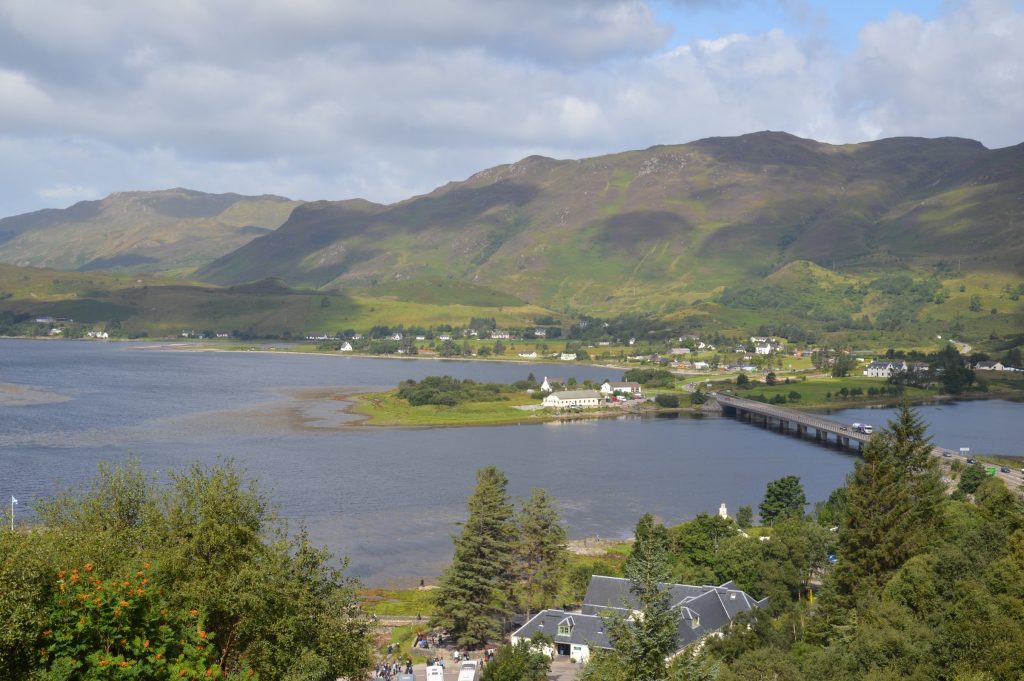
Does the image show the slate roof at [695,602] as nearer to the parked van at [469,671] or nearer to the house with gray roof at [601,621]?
the house with gray roof at [601,621]

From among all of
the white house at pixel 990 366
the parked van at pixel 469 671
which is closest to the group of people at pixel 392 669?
the parked van at pixel 469 671

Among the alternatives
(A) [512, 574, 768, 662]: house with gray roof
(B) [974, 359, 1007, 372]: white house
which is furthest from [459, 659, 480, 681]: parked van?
(B) [974, 359, 1007, 372]: white house

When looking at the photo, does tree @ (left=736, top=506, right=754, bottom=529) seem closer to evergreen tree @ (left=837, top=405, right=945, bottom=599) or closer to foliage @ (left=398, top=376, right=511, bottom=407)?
evergreen tree @ (left=837, top=405, right=945, bottom=599)

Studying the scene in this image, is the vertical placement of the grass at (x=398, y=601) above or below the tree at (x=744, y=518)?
below

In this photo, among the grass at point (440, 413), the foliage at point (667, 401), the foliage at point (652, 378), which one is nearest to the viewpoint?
the grass at point (440, 413)

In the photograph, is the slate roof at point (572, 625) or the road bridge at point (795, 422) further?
the road bridge at point (795, 422)

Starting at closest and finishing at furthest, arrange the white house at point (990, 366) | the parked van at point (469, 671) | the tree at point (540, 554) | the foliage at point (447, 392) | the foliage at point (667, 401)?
the parked van at point (469, 671)
the tree at point (540, 554)
the foliage at point (447, 392)
the foliage at point (667, 401)
the white house at point (990, 366)

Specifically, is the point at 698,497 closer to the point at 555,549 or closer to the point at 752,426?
the point at 555,549

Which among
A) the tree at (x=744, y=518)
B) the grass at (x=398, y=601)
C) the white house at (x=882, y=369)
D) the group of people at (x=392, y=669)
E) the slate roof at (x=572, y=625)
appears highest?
the white house at (x=882, y=369)
